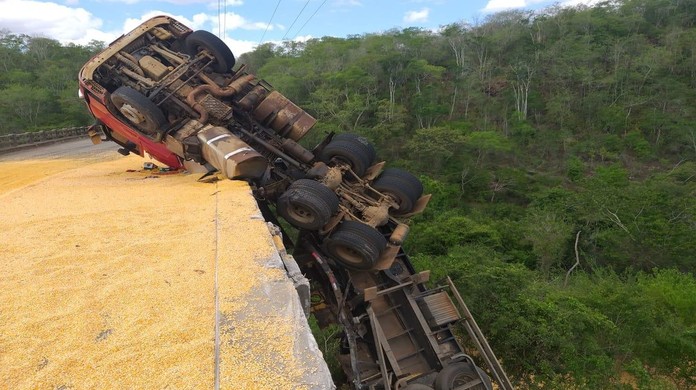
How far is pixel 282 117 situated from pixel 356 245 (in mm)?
3084

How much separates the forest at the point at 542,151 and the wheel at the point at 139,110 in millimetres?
5314

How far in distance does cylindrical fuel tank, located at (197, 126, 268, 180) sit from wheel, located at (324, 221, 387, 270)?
1.49m

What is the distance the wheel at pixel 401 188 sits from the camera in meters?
7.00

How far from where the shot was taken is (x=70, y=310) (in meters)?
2.88

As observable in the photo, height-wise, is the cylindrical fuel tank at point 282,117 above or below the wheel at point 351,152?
above

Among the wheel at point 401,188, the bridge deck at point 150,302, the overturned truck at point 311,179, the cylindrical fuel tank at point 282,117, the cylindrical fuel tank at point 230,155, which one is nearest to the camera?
the bridge deck at point 150,302

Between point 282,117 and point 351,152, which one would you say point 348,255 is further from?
point 282,117

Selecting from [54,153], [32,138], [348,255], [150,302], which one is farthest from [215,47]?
[32,138]

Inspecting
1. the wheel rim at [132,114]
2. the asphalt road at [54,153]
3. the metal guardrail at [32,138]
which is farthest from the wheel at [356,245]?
the metal guardrail at [32,138]

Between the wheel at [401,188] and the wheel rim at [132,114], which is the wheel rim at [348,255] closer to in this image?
the wheel at [401,188]

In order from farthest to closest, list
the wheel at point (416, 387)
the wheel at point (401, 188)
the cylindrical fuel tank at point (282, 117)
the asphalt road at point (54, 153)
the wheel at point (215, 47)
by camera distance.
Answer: the asphalt road at point (54, 153)
the wheel at point (215, 47)
the cylindrical fuel tank at point (282, 117)
the wheel at point (401, 188)
the wheel at point (416, 387)

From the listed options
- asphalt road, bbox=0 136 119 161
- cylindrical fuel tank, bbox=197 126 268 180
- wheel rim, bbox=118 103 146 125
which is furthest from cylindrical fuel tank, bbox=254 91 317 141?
asphalt road, bbox=0 136 119 161

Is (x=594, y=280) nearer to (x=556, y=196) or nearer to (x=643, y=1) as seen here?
(x=556, y=196)

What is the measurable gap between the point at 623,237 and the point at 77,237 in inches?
770
